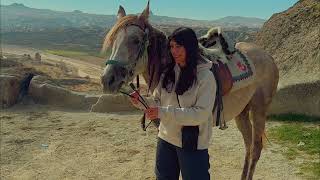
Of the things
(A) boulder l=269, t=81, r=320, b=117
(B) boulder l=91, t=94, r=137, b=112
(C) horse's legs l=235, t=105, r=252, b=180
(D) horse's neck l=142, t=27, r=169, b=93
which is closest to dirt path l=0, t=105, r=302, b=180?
(C) horse's legs l=235, t=105, r=252, b=180

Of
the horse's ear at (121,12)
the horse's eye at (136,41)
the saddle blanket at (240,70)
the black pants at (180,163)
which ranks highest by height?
the horse's ear at (121,12)

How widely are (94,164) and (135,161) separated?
0.59 metres

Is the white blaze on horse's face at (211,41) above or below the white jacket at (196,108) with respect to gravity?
above

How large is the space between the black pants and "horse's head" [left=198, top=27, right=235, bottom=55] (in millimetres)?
1695

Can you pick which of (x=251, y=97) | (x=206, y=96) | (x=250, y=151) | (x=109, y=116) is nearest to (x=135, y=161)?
(x=250, y=151)

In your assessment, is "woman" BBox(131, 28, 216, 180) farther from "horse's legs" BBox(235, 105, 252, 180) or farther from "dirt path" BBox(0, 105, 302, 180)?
"dirt path" BBox(0, 105, 302, 180)

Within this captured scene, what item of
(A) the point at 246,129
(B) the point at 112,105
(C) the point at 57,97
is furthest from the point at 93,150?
(C) the point at 57,97

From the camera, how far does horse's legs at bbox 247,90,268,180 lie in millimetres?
5527

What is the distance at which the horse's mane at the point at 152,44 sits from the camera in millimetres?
3666

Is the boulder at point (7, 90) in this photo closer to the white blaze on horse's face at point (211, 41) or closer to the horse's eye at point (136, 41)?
the white blaze on horse's face at point (211, 41)

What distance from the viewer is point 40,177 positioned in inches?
249

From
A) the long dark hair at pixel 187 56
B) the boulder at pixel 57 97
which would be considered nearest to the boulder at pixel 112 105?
the boulder at pixel 57 97

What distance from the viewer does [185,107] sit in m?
3.20

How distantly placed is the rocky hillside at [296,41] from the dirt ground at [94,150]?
4.42ft
